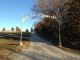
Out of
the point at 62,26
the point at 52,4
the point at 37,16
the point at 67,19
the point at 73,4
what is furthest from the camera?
the point at 37,16

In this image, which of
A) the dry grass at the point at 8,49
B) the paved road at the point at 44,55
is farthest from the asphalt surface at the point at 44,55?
the dry grass at the point at 8,49

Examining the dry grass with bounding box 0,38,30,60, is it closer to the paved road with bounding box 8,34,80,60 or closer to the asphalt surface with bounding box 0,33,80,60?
the asphalt surface with bounding box 0,33,80,60

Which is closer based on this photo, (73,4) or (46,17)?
(73,4)

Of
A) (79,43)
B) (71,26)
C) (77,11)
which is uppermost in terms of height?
(77,11)

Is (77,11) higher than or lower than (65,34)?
higher

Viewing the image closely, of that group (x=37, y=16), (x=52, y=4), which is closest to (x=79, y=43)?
(x=52, y=4)

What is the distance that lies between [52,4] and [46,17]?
22.4 feet

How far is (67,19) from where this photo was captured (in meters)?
43.4

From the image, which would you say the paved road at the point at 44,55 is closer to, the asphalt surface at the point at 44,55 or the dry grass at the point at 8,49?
the asphalt surface at the point at 44,55

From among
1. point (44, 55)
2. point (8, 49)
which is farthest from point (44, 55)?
point (8, 49)

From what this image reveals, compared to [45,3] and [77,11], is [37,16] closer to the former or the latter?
[45,3]

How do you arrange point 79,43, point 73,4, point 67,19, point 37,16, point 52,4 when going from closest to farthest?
point 79,43
point 73,4
point 67,19
point 52,4
point 37,16

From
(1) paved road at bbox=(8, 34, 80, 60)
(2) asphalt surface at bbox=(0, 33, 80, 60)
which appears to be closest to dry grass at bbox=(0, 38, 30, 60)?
(2) asphalt surface at bbox=(0, 33, 80, 60)

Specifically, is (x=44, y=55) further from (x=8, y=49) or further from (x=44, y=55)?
(x=8, y=49)
